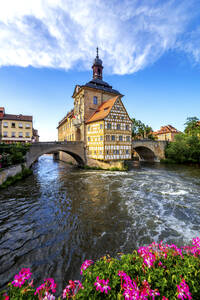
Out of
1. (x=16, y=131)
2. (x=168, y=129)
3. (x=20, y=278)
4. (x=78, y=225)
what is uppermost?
(x=168, y=129)

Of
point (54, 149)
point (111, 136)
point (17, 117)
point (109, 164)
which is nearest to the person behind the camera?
point (111, 136)

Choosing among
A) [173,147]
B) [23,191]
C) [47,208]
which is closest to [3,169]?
[23,191]

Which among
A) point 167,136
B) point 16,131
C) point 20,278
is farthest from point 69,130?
point 167,136

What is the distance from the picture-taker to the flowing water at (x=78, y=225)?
169 inches

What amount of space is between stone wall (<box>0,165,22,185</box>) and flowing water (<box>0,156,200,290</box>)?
1368mm

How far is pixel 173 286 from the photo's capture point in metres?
1.78

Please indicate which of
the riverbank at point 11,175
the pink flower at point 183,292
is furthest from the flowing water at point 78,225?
the pink flower at point 183,292

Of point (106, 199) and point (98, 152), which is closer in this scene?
point (106, 199)

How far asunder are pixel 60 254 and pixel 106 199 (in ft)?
18.0

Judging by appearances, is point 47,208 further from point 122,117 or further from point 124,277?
point 122,117

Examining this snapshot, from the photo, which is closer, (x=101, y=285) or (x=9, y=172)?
(x=101, y=285)

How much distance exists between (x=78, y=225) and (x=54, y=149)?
49.9 feet

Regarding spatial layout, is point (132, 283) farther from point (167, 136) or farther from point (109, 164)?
point (167, 136)

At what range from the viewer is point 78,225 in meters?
6.32
